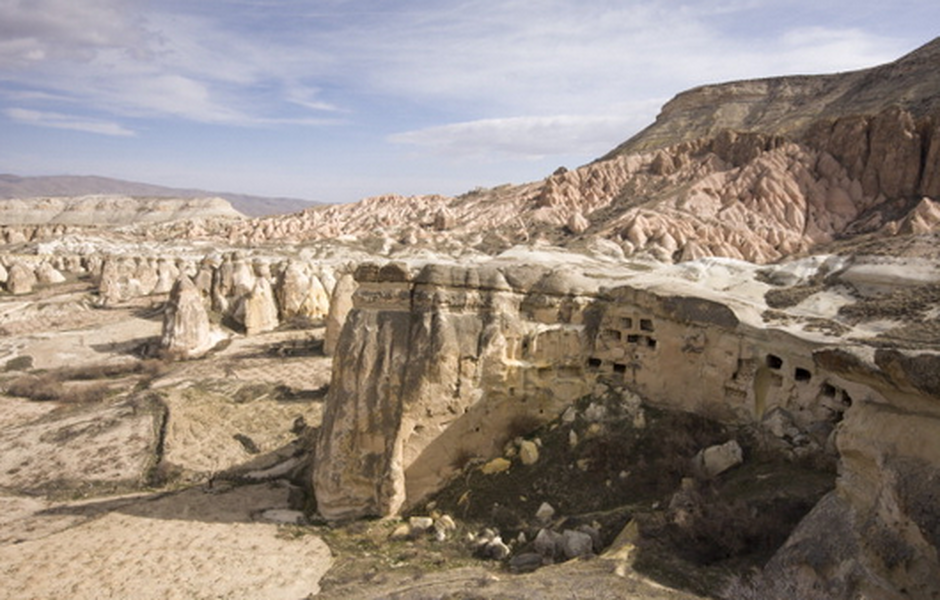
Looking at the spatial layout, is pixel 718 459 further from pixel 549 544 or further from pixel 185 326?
pixel 185 326

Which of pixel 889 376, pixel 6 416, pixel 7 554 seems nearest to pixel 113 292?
pixel 6 416

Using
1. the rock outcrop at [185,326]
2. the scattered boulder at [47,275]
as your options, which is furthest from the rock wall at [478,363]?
the scattered boulder at [47,275]

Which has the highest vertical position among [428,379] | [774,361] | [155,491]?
[774,361]

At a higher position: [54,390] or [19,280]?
[19,280]

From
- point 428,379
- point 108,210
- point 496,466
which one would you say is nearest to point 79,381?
point 428,379

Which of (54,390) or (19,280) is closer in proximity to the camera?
(54,390)

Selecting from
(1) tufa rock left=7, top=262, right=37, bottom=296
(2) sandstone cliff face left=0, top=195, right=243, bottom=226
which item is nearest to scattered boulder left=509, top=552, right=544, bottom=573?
(1) tufa rock left=7, top=262, right=37, bottom=296

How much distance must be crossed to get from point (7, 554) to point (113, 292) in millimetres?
29680

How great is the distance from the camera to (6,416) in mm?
19422

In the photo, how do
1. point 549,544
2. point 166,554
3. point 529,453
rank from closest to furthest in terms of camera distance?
point 549,544 → point 166,554 → point 529,453

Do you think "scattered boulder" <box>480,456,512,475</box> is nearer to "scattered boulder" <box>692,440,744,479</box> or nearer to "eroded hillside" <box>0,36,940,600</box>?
"eroded hillside" <box>0,36,940,600</box>

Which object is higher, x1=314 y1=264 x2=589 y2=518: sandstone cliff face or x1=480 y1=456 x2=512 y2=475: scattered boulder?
x1=314 y1=264 x2=589 y2=518: sandstone cliff face

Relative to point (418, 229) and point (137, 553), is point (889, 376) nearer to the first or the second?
point (137, 553)

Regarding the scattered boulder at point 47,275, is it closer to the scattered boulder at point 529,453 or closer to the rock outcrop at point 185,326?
the rock outcrop at point 185,326
